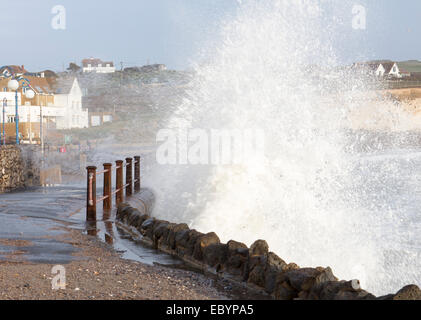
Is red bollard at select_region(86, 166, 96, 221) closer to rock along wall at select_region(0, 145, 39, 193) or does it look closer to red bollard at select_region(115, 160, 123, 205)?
red bollard at select_region(115, 160, 123, 205)

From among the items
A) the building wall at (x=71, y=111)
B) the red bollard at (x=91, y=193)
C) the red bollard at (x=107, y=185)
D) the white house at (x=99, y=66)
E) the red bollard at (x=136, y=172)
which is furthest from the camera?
the white house at (x=99, y=66)

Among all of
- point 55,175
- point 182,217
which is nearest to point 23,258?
point 182,217

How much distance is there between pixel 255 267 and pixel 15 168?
11223mm

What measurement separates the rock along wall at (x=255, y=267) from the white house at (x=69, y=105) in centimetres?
5664

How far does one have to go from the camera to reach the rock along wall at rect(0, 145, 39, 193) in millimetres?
14141

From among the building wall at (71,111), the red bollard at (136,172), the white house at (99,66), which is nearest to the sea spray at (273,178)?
the red bollard at (136,172)

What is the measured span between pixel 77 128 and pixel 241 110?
53.1m

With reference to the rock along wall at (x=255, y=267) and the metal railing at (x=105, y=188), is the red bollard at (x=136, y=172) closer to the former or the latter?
the metal railing at (x=105, y=188)

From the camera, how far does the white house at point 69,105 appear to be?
61812 mm

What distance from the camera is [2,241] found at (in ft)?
22.3

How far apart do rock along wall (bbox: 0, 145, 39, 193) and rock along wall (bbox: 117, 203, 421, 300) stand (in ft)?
25.7

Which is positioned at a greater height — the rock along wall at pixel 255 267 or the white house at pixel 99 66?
the white house at pixel 99 66

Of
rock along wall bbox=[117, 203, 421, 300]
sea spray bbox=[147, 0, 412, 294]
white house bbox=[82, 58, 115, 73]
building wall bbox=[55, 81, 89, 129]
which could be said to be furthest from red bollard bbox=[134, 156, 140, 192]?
white house bbox=[82, 58, 115, 73]
